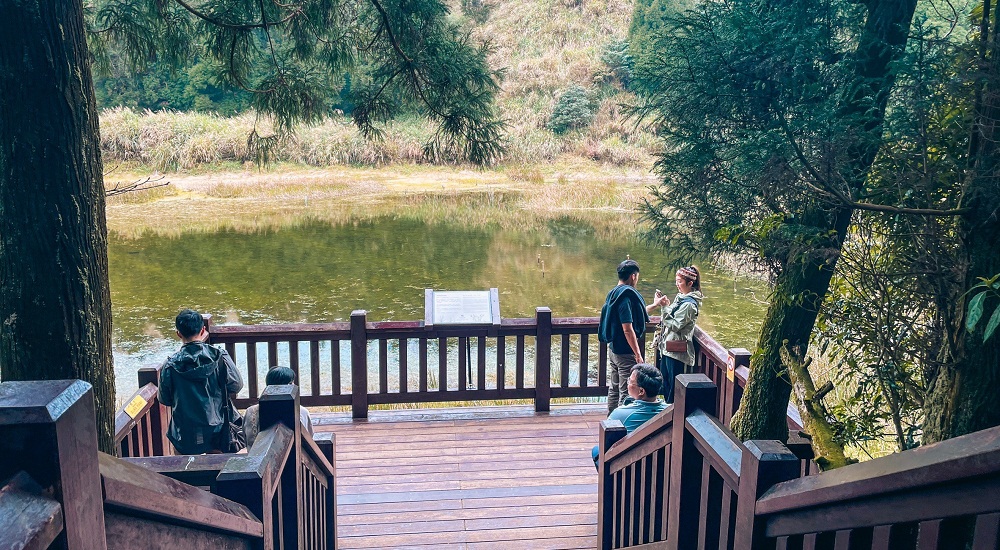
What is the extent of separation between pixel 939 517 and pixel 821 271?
243 centimetres

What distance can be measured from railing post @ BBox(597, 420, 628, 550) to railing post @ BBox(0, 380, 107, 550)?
2403 millimetres

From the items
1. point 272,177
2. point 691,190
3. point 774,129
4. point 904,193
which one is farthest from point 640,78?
point 272,177

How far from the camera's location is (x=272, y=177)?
28375 mm

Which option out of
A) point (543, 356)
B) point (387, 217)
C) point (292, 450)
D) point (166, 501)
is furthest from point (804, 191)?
point (387, 217)

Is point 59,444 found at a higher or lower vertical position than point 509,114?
lower

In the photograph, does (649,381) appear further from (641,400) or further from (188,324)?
(188,324)

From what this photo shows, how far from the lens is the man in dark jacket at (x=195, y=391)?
3.65 meters

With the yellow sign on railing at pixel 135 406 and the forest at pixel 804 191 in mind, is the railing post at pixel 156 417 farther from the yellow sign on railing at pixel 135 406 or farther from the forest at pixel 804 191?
the forest at pixel 804 191

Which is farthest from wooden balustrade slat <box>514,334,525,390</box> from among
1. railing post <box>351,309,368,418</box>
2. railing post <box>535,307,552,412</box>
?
railing post <box>351,309,368,418</box>

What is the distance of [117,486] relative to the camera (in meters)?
1.20

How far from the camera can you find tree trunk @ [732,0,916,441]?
271 cm

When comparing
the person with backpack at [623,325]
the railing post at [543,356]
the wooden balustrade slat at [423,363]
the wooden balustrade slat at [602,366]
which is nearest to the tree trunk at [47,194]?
the wooden balustrade slat at [423,363]

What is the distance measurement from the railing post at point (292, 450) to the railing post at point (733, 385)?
3018mm

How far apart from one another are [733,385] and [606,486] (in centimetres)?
173
